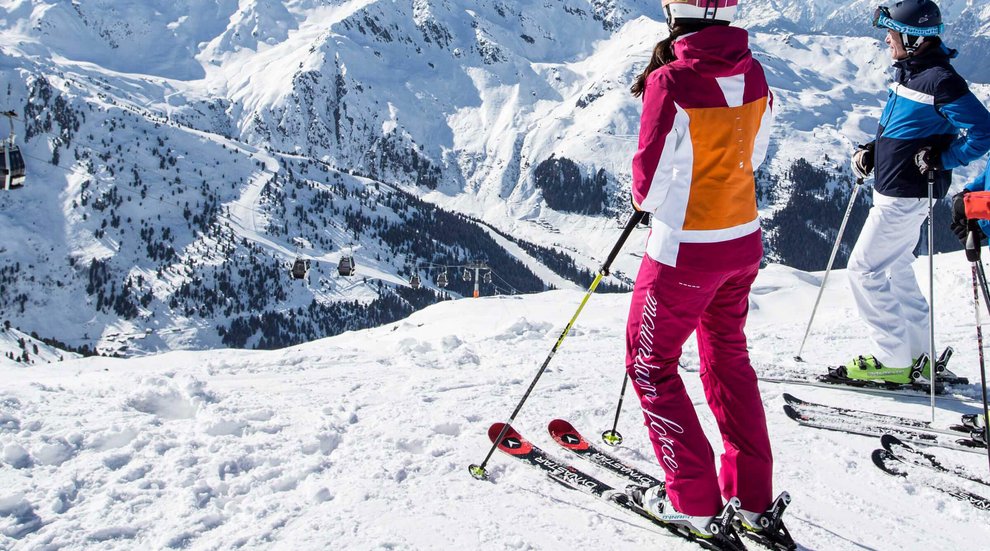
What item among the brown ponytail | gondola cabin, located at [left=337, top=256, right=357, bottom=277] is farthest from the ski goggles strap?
gondola cabin, located at [left=337, top=256, right=357, bottom=277]

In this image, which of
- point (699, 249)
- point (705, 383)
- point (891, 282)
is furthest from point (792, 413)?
point (699, 249)

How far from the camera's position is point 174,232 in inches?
6688

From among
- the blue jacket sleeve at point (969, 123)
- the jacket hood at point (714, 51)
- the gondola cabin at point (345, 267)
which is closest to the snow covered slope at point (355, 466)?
the blue jacket sleeve at point (969, 123)

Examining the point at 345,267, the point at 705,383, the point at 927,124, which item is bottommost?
the point at 345,267

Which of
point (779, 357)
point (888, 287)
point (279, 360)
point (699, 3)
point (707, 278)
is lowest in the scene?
point (279, 360)

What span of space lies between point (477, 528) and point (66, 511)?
2.07 m

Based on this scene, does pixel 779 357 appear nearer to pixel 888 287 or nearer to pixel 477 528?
pixel 888 287

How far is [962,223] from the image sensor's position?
4.27 m

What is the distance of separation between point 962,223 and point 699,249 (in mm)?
2410

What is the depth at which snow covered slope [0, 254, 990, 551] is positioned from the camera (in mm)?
3312

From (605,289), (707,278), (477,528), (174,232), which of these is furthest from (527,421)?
(174,232)

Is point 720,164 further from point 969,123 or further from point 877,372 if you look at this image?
point 877,372

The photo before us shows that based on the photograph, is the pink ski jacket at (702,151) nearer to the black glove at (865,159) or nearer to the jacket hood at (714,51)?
the jacket hood at (714,51)

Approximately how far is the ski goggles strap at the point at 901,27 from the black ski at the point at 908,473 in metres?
3.02
